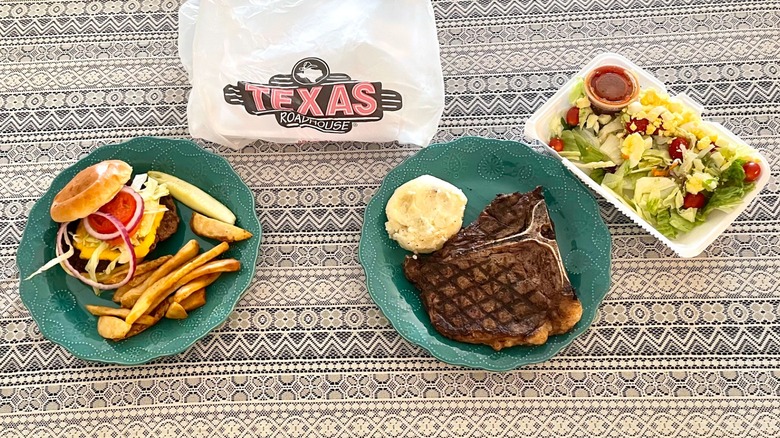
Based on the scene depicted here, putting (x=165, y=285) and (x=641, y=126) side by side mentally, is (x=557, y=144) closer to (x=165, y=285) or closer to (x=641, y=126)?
(x=641, y=126)

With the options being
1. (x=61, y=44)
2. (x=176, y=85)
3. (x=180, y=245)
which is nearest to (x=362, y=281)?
(x=180, y=245)

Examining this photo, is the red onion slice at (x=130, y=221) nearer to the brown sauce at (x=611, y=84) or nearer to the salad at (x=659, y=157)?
the salad at (x=659, y=157)

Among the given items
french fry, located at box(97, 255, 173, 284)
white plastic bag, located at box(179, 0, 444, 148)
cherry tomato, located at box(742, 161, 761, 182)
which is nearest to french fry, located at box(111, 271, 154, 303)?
french fry, located at box(97, 255, 173, 284)

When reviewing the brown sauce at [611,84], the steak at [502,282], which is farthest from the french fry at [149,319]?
the brown sauce at [611,84]

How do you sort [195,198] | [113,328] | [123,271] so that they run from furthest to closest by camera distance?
1. [195,198]
2. [123,271]
3. [113,328]

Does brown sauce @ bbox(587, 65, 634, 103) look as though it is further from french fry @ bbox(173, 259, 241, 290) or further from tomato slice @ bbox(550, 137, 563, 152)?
french fry @ bbox(173, 259, 241, 290)

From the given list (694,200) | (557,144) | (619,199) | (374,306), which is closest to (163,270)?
(374,306)

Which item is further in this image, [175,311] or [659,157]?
[659,157]
